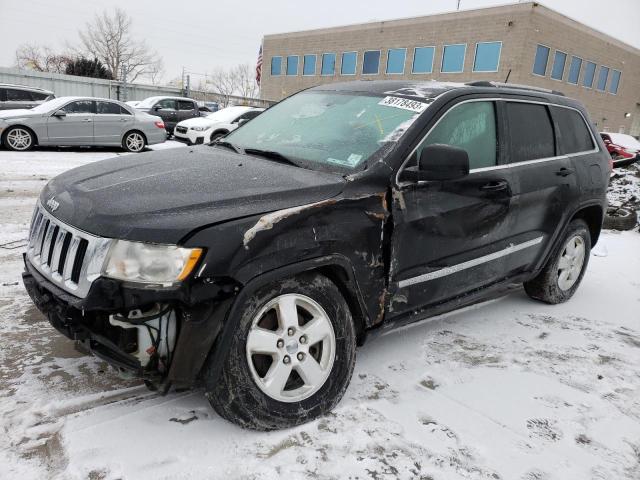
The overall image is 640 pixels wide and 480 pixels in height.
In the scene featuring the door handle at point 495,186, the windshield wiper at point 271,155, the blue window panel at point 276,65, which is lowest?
the door handle at point 495,186

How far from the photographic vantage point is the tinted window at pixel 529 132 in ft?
12.0

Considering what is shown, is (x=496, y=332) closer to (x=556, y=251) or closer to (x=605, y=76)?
(x=556, y=251)

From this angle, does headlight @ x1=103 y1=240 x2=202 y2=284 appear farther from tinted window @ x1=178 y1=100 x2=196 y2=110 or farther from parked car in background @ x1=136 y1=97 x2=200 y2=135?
tinted window @ x1=178 y1=100 x2=196 y2=110

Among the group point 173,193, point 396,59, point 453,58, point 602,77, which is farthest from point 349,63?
point 173,193

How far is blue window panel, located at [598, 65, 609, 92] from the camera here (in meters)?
33.9

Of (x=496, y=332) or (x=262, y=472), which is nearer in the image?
(x=262, y=472)

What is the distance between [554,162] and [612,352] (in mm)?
1477

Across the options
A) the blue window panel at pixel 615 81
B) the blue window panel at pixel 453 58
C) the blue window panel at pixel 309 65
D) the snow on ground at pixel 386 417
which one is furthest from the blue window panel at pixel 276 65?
the snow on ground at pixel 386 417

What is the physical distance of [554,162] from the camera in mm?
4000

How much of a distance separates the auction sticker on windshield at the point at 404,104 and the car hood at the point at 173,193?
744mm

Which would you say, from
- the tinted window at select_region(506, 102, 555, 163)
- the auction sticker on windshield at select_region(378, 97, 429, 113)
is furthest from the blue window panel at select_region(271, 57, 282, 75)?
the auction sticker on windshield at select_region(378, 97, 429, 113)

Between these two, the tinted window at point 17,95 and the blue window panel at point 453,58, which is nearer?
the tinted window at point 17,95

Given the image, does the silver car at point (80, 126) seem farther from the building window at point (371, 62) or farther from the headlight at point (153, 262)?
the building window at point (371, 62)

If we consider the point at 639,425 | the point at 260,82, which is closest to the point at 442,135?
the point at 639,425
